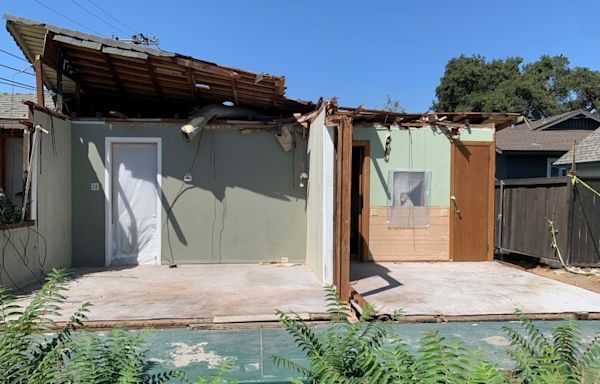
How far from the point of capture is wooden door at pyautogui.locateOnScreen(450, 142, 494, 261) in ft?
27.1

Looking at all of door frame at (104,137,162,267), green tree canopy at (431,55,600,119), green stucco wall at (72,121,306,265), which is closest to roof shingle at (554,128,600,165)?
green stucco wall at (72,121,306,265)

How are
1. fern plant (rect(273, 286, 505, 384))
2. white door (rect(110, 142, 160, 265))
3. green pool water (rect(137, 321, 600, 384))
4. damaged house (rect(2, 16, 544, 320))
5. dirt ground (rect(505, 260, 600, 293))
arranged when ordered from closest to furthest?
fern plant (rect(273, 286, 505, 384))
green pool water (rect(137, 321, 600, 384))
dirt ground (rect(505, 260, 600, 293))
damaged house (rect(2, 16, 544, 320))
white door (rect(110, 142, 160, 265))

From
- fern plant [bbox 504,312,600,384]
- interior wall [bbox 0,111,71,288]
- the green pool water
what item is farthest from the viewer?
interior wall [bbox 0,111,71,288]

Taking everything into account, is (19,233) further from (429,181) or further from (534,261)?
(534,261)

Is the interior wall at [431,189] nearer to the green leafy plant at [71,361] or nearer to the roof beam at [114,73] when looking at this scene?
the roof beam at [114,73]

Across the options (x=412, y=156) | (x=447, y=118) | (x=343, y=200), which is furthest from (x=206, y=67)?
(x=447, y=118)

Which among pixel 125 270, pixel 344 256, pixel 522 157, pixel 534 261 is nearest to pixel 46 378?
pixel 344 256

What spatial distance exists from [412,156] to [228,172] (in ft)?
11.5

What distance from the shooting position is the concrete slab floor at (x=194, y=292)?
15.6ft

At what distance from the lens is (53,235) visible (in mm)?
6840

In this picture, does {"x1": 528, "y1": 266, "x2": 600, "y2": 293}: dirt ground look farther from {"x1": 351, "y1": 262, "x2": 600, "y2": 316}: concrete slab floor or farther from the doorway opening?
the doorway opening

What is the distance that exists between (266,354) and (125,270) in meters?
4.41

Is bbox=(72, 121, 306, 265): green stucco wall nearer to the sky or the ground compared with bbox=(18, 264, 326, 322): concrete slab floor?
nearer to the sky

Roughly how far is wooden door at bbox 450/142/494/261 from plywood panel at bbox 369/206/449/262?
0.19m
